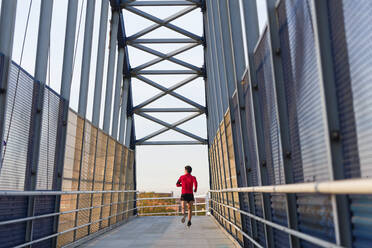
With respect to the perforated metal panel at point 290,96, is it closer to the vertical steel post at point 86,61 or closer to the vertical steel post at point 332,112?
the vertical steel post at point 332,112

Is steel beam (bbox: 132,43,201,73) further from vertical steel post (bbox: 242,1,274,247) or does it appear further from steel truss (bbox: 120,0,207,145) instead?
vertical steel post (bbox: 242,1,274,247)

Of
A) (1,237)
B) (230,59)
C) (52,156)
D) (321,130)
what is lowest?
(1,237)

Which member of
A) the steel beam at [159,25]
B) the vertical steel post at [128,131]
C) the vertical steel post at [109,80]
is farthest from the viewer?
the vertical steel post at [128,131]

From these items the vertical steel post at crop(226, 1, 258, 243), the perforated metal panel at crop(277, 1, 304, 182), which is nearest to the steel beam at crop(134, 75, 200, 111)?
the vertical steel post at crop(226, 1, 258, 243)

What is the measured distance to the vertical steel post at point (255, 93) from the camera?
4223 mm

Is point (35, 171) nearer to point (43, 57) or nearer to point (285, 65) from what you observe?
point (43, 57)

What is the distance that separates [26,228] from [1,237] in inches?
32.0

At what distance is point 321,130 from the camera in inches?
96.7

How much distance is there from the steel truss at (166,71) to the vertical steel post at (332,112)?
16852 millimetres

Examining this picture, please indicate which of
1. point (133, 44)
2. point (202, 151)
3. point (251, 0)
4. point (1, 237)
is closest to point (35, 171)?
point (1, 237)

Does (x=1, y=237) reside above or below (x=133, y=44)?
below

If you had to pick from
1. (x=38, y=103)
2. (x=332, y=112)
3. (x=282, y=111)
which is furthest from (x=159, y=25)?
(x=332, y=112)

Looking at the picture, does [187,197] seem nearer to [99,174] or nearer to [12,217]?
[99,174]

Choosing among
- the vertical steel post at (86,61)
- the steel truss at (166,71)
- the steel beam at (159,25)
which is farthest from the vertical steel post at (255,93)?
the steel beam at (159,25)
